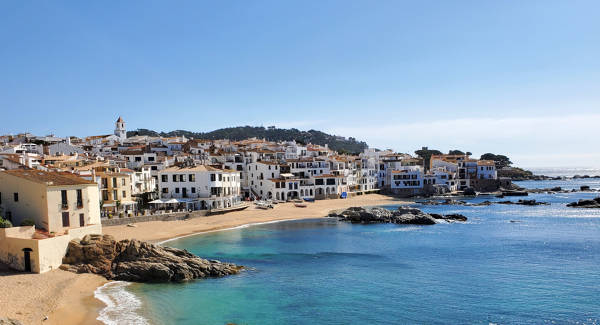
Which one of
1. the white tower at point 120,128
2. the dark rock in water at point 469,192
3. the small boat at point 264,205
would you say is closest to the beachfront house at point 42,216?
the small boat at point 264,205

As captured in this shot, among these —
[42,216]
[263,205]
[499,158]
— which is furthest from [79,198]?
[499,158]

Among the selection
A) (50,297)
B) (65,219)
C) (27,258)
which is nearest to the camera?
(50,297)

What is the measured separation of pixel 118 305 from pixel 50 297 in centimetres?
335

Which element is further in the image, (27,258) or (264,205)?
(264,205)

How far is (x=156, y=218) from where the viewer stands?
50688mm

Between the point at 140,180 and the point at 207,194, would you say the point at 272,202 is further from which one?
the point at 140,180

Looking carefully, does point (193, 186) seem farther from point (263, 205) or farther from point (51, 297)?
point (51, 297)

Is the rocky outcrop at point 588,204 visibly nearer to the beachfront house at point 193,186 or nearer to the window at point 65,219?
the beachfront house at point 193,186

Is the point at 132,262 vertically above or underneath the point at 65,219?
underneath

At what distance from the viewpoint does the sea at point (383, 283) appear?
71.5 feet

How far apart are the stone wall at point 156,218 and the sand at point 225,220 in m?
0.73

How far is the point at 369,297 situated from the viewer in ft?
81.4

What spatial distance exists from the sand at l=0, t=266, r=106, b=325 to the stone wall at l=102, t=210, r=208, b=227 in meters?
20.3

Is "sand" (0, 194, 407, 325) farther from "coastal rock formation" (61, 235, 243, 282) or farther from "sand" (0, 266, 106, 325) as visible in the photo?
"coastal rock formation" (61, 235, 243, 282)
